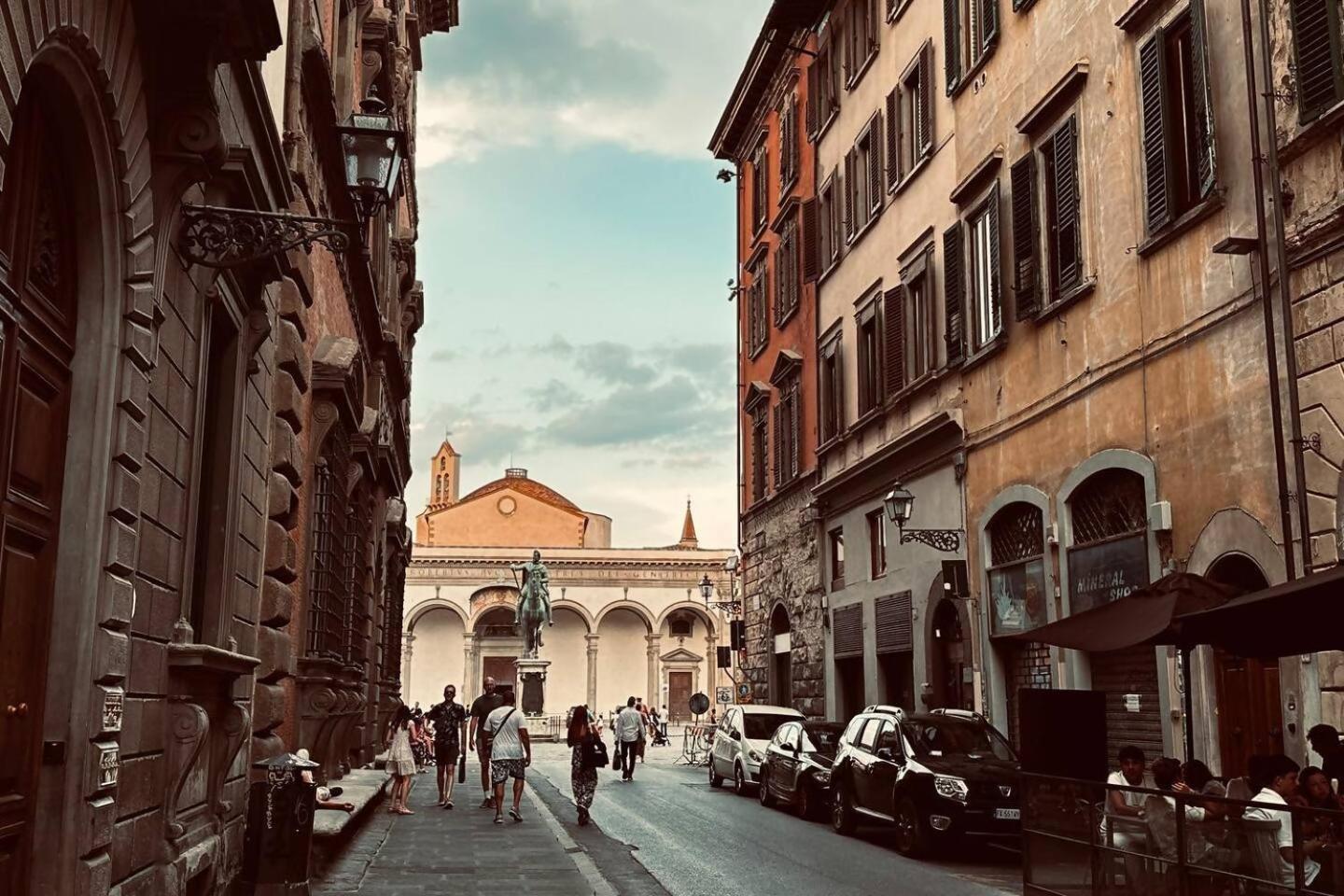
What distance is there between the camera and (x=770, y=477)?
107 ft

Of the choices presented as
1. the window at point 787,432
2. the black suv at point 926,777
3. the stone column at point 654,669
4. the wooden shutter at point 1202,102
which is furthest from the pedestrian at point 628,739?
the stone column at point 654,669

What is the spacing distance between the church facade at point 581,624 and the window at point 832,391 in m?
39.5

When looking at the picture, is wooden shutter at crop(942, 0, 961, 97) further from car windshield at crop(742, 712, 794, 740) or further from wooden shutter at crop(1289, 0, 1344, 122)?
car windshield at crop(742, 712, 794, 740)

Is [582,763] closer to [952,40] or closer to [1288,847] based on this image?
[952,40]

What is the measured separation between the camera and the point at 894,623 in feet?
76.4

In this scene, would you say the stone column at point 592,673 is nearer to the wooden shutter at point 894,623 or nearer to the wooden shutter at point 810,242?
the wooden shutter at point 810,242

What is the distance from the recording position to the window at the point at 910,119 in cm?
2236

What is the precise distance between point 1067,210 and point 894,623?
8505 millimetres

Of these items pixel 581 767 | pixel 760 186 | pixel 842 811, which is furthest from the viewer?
pixel 760 186

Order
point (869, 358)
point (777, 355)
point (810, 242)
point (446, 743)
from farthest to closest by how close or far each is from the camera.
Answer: point (777, 355), point (810, 242), point (869, 358), point (446, 743)

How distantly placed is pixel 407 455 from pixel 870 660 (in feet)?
43.2

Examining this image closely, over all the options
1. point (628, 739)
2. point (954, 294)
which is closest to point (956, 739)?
point (954, 294)

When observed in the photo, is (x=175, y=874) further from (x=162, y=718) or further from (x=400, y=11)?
(x=400, y=11)

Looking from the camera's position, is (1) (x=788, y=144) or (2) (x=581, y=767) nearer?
(2) (x=581, y=767)
